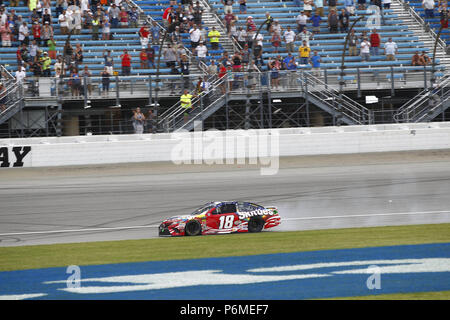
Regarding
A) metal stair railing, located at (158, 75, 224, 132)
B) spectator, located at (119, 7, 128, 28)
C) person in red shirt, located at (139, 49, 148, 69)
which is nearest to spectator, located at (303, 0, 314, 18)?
spectator, located at (119, 7, 128, 28)

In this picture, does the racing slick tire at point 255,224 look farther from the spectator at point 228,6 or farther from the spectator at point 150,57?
the spectator at point 228,6

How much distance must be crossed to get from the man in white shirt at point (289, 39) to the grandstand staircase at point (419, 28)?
7234 mm

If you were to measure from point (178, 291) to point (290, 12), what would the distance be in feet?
Result: 97.0

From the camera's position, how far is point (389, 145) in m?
28.4

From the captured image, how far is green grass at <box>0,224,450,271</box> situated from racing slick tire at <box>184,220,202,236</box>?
0.29 m

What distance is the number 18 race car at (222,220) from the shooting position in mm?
17000

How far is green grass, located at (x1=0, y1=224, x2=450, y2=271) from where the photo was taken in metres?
14.4

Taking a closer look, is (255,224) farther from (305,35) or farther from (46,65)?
(305,35)

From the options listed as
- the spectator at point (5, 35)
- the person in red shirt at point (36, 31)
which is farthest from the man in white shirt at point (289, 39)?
the spectator at point (5, 35)

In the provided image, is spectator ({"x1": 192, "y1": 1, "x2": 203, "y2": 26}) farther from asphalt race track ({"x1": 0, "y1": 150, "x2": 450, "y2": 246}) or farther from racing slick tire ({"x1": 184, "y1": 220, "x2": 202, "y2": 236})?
racing slick tire ({"x1": 184, "y1": 220, "x2": 202, "y2": 236})

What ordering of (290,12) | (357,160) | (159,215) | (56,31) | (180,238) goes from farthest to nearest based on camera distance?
(290,12)
(56,31)
(357,160)
(159,215)
(180,238)

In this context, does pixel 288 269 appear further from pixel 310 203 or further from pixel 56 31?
pixel 56 31

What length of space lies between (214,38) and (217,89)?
5132 millimetres
